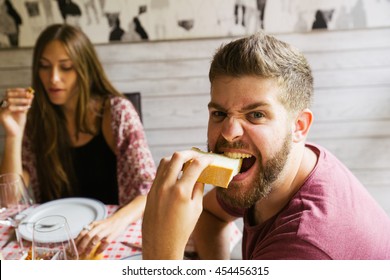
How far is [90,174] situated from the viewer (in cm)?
148

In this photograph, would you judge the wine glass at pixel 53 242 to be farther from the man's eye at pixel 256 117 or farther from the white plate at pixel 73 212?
the man's eye at pixel 256 117

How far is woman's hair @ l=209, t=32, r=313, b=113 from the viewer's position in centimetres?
75

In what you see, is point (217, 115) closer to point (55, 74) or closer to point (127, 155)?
point (127, 155)

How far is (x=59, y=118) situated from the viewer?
1.50 metres

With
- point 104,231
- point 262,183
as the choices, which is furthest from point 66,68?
point 262,183

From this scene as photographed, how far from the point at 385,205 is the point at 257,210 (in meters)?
1.35

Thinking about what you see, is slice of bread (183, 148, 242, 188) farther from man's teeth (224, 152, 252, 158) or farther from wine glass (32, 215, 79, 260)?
wine glass (32, 215, 79, 260)

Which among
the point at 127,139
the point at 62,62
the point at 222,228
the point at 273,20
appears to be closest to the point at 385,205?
the point at 273,20

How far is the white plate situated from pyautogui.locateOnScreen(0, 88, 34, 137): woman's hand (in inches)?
15.9

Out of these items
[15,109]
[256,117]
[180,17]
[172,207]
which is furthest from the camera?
[180,17]

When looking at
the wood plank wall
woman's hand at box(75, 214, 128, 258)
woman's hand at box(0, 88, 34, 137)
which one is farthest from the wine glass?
the wood plank wall

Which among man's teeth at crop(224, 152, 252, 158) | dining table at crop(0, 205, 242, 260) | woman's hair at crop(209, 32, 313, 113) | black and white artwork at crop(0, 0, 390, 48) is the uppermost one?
black and white artwork at crop(0, 0, 390, 48)

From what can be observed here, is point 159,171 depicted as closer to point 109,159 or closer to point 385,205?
point 109,159

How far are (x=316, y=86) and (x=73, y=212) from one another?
131 centimetres
